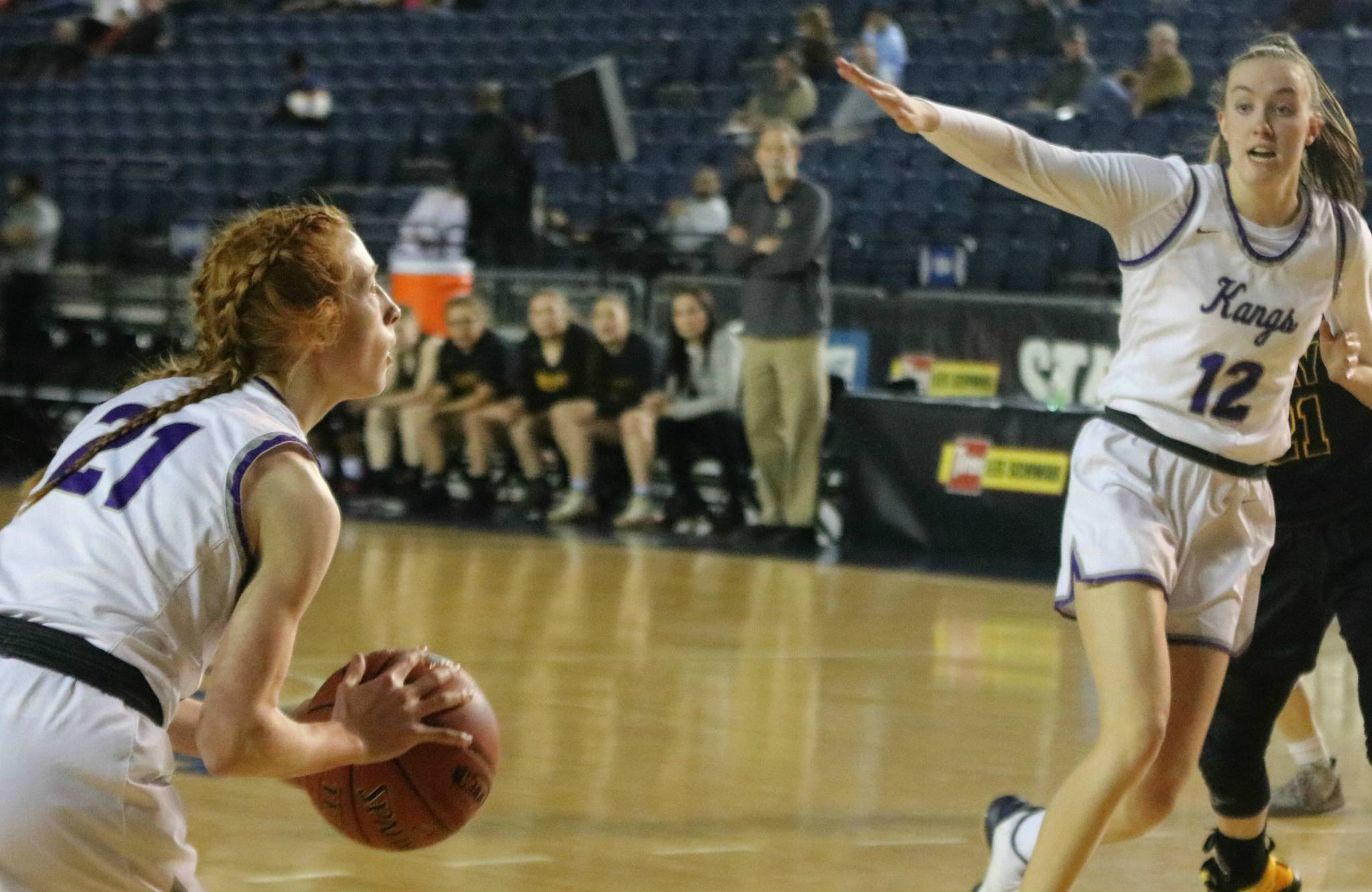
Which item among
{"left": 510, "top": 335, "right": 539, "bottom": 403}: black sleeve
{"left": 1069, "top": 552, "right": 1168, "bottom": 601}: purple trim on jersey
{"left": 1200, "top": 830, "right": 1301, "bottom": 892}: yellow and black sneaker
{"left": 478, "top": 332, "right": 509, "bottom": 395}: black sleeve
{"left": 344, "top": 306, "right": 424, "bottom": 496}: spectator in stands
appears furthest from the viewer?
{"left": 344, "top": 306, "right": 424, "bottom": 496}: spectator in stands

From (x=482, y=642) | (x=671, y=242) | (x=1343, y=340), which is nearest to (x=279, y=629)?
(x=1343, y=340)

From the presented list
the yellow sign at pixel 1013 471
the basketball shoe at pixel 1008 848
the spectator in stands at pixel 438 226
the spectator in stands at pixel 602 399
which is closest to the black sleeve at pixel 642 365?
the spectator in stands at pixel 602 399

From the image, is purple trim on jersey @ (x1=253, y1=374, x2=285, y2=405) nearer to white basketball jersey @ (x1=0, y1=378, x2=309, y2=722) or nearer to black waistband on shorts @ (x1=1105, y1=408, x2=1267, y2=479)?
white basketball jersey @ (x1=0, y1=378, x2=309, y2=722)

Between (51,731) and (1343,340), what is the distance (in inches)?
102

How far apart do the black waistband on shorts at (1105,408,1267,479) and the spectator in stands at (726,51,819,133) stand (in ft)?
34.7

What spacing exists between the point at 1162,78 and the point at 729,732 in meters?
8.17

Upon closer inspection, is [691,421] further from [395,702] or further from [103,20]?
[103,20]

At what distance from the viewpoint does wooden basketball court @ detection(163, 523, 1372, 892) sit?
14.1ft

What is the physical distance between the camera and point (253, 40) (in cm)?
1989

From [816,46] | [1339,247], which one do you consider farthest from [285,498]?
[816,46]

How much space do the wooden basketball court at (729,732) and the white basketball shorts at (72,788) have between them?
1.73 m

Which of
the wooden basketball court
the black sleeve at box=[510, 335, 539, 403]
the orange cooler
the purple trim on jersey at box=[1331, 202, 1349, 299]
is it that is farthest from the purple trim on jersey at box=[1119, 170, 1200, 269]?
the orange cooler

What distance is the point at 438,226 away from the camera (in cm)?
1352

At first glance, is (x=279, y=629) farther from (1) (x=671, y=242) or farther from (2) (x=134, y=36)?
(2) (x=134, y=36)
